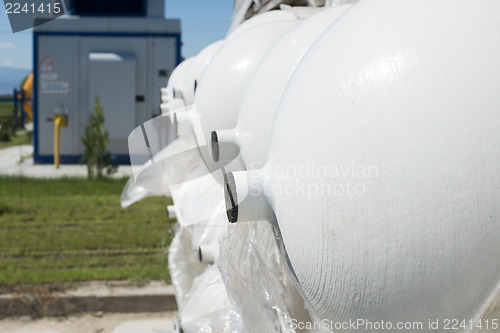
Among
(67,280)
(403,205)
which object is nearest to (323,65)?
(403,205)

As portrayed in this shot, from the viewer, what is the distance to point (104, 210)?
701 centimetres

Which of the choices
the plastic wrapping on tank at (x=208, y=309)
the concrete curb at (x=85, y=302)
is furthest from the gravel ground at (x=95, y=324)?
the plastic wrapping on tank at (x=208, y=309)

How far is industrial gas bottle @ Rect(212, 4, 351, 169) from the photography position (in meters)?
1.90

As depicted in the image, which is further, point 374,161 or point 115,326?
point 115,326

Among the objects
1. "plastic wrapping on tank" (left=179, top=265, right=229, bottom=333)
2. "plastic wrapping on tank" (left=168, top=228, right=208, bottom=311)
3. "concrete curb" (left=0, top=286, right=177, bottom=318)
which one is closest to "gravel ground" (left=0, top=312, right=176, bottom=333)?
"concrete curb" (left=0, top=286, right=177, bottom=318)

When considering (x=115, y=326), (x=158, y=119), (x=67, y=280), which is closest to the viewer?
(x=115, y=326)

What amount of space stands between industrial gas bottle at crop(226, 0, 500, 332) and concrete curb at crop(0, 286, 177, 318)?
310cm

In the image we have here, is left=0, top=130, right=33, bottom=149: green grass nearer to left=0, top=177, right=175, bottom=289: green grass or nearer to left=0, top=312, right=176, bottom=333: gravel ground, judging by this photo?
left=0, top=177, right=175, bottom=289: green grass

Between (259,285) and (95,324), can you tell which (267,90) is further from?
(95,324)

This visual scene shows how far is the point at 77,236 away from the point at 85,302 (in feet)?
5.56

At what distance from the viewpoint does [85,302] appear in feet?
13.8

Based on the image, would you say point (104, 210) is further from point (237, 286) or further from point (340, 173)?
point (340, 173)

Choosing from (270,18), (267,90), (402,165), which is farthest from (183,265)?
(402,165)

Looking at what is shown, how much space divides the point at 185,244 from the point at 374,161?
3132 mm
